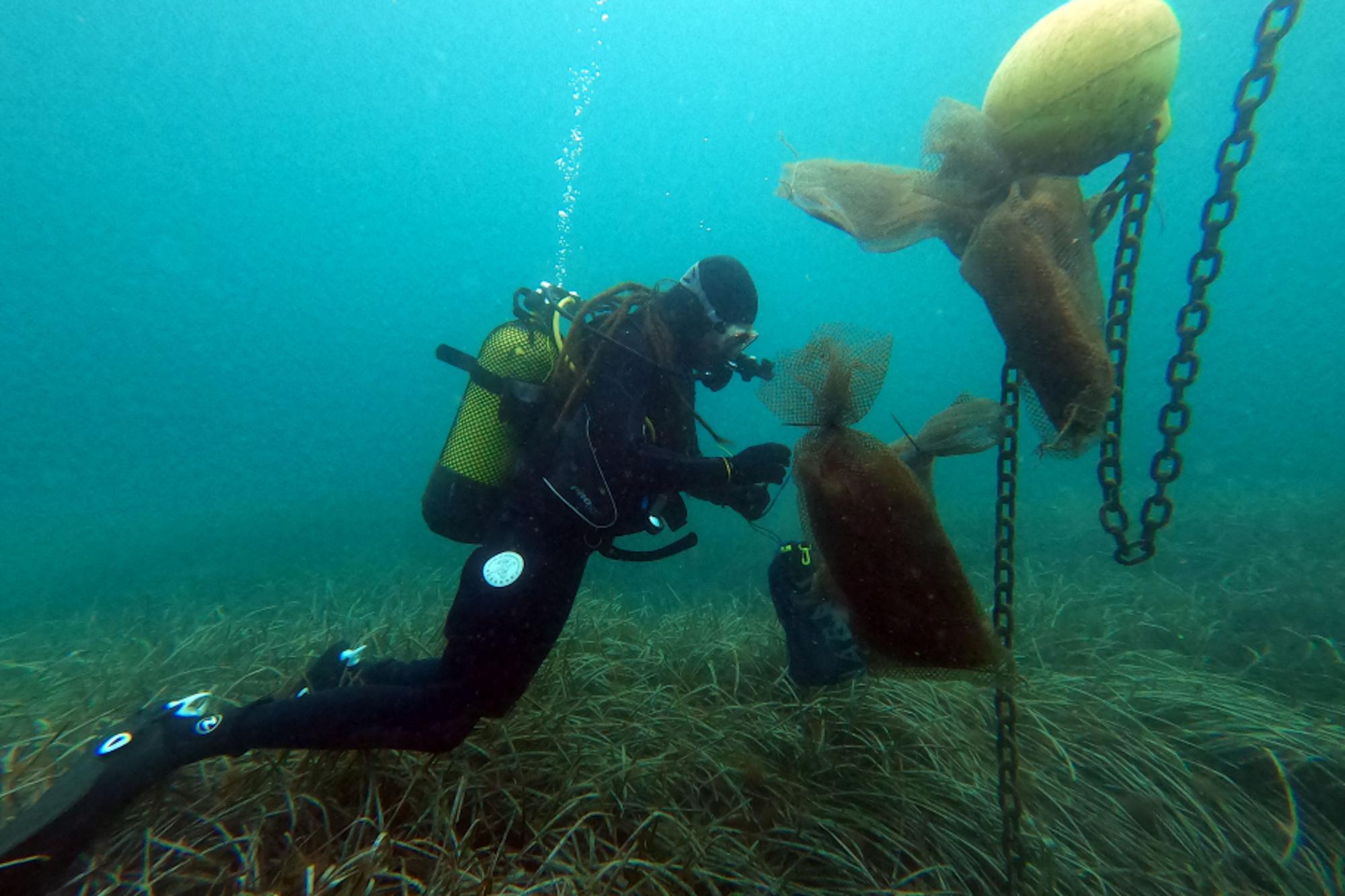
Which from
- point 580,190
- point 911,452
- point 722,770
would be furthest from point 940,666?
point 580,190

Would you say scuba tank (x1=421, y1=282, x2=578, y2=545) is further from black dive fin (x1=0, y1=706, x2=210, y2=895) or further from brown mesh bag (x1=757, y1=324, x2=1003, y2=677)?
brown mesh bag (x1=757, y1=324, x2=1003, y2=677)

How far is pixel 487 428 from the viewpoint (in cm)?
237

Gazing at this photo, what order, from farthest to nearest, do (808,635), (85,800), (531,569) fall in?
(808,635)
(531,569)
(85,800)

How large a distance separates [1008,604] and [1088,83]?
3.83 feet

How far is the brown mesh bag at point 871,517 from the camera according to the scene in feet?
3.73

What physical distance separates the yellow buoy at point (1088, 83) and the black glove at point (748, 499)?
148cm

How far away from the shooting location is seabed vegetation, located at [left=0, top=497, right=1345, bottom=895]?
1576 mm

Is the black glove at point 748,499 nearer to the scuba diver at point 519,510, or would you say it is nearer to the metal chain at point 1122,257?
the scuba diver at point 519,510

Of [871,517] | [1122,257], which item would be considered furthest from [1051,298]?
[871,517]

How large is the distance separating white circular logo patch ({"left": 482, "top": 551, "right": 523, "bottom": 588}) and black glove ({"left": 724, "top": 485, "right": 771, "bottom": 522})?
2.94ft

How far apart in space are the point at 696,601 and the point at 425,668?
350cm

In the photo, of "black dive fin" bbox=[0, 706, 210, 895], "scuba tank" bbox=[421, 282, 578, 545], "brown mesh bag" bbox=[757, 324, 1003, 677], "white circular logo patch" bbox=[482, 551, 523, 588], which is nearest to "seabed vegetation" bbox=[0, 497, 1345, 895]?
"black dive fin" bbox=[0, 706, 210, 895]

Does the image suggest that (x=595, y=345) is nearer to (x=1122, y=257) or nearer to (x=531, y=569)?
(x=531, y=569)

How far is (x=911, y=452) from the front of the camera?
4.69 ft
